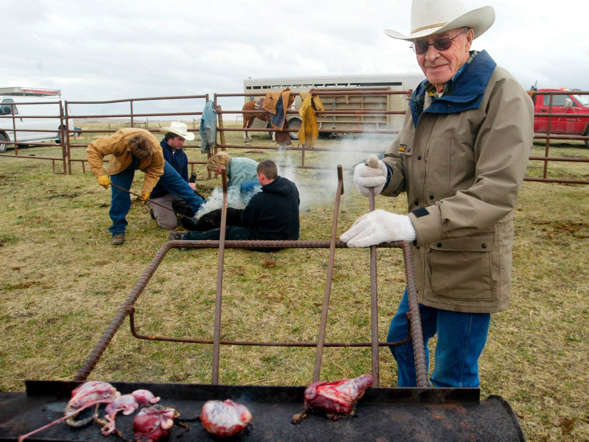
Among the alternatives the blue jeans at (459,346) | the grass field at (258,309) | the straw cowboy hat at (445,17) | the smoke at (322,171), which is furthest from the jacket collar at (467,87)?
the smoke at (322,171)

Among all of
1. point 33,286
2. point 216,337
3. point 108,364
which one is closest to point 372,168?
point 216,337

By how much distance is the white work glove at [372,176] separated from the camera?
1.82m

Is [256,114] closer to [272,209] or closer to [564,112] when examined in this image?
[272,209]

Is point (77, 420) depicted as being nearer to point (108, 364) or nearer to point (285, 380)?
point (285, 380)

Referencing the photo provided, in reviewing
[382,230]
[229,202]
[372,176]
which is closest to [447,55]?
[372,176]

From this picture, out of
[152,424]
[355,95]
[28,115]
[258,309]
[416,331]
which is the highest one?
[355,95]

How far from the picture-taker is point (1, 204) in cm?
682

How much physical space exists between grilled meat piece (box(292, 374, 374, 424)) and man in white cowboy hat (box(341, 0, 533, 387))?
1.58ft

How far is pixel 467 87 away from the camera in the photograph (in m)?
1.50

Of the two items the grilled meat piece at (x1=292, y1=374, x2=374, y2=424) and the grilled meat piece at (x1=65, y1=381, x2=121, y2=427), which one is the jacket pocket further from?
the grilled meat piece at (x1=65, y1=381, x2=121, y2=427)

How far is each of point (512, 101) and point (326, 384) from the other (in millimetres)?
1081

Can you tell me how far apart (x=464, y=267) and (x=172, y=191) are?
4.70m

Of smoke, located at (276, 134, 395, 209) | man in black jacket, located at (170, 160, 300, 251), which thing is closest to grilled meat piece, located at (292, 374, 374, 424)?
man in black jacket, located at (170, 160, 300, 251)

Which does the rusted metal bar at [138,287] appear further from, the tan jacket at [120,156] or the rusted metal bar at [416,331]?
the tan jacket at [120,156]
